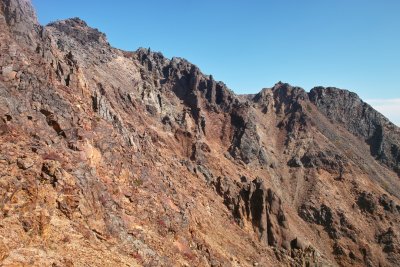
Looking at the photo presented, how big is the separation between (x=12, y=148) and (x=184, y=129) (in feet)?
133

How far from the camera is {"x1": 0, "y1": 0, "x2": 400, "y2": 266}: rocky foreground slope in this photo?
2430cm

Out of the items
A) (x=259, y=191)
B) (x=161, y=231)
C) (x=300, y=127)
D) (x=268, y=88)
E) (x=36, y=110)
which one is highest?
(x=268, y=88)

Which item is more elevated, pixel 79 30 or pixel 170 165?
pixel 79 30

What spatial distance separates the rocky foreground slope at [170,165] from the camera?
24297 mm

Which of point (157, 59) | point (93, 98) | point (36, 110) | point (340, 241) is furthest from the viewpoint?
point (157, 59)

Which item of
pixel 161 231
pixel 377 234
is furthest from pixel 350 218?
pixel 161 231

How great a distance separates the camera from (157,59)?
292 feet

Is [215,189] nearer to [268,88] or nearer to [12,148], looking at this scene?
[12,148]

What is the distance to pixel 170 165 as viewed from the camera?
4912 centimetres

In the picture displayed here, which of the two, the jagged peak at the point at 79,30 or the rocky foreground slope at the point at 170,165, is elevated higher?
the jagged peak at the point at 79,30

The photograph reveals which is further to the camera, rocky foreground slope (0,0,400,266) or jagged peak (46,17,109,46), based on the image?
jagged peak (46,17,109,46)

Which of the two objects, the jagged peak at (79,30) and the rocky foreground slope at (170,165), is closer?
the rocky foreground slope at (170,165)

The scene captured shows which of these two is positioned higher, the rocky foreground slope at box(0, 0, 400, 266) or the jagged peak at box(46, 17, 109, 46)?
the jagged peak at box(46, 17, 109, 46)

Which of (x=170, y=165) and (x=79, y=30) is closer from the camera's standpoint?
(x=170, y=165)
